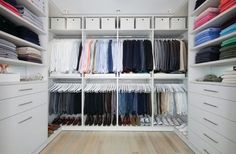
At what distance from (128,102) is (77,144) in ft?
3.53

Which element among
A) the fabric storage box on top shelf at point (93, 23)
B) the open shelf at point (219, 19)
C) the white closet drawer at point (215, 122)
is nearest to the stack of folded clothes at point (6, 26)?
the fabric storage box on top shelf at point (93, 23)

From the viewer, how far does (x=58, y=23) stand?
2957 millimetres

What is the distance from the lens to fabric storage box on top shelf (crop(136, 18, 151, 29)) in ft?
9.49

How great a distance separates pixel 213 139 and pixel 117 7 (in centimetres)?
246

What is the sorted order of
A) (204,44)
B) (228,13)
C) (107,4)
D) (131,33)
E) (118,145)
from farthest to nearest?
(131,33) < (107,4) < (118,145) < (204,44) < (228,13)

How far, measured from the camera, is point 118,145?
2367 mm

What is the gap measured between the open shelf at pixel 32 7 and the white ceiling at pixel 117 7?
0.34 meters

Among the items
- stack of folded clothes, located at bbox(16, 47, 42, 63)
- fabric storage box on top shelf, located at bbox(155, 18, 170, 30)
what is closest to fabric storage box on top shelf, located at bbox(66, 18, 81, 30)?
stack of folded clothes, located at bbox(16, 47, 42, 63)

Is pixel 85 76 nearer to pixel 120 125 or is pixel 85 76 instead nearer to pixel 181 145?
pixel 120 125

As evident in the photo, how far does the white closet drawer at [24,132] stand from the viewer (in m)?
1.52

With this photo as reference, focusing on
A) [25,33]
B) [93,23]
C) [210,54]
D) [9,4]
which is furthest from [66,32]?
[210,54]

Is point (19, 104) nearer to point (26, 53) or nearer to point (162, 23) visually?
point (26, 53)

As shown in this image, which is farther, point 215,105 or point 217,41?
point 217,41

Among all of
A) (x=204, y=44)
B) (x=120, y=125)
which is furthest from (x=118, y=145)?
(x=204, y=44)
